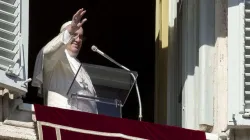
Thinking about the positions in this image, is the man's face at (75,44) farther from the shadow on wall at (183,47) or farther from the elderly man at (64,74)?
the shadow on wall at (183,47)

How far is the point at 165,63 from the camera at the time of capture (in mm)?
12211

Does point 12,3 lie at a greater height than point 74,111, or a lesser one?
greater

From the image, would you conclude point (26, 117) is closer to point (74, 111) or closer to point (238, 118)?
point (74, 111)

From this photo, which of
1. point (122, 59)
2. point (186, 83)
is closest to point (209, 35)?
point (186, 83)

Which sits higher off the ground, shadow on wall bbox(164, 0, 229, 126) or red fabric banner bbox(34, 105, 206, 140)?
shadow on wall bbox(164, 0, 229, 126)

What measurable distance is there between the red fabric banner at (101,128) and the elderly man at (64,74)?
1.28 feet

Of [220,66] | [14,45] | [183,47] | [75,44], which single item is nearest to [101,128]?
[14,45]

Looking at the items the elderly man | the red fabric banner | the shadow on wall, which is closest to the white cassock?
the elderly man

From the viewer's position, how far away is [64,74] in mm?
11258

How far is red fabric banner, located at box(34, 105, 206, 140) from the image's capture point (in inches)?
412

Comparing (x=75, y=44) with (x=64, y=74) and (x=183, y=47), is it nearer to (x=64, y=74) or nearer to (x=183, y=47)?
(x=64, y=74)

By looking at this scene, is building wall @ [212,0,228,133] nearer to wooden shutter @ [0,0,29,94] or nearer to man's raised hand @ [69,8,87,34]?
man's raised hand @ [69,8,87,34]

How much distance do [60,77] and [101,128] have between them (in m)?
0.76

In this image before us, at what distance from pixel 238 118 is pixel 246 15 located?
71cm
